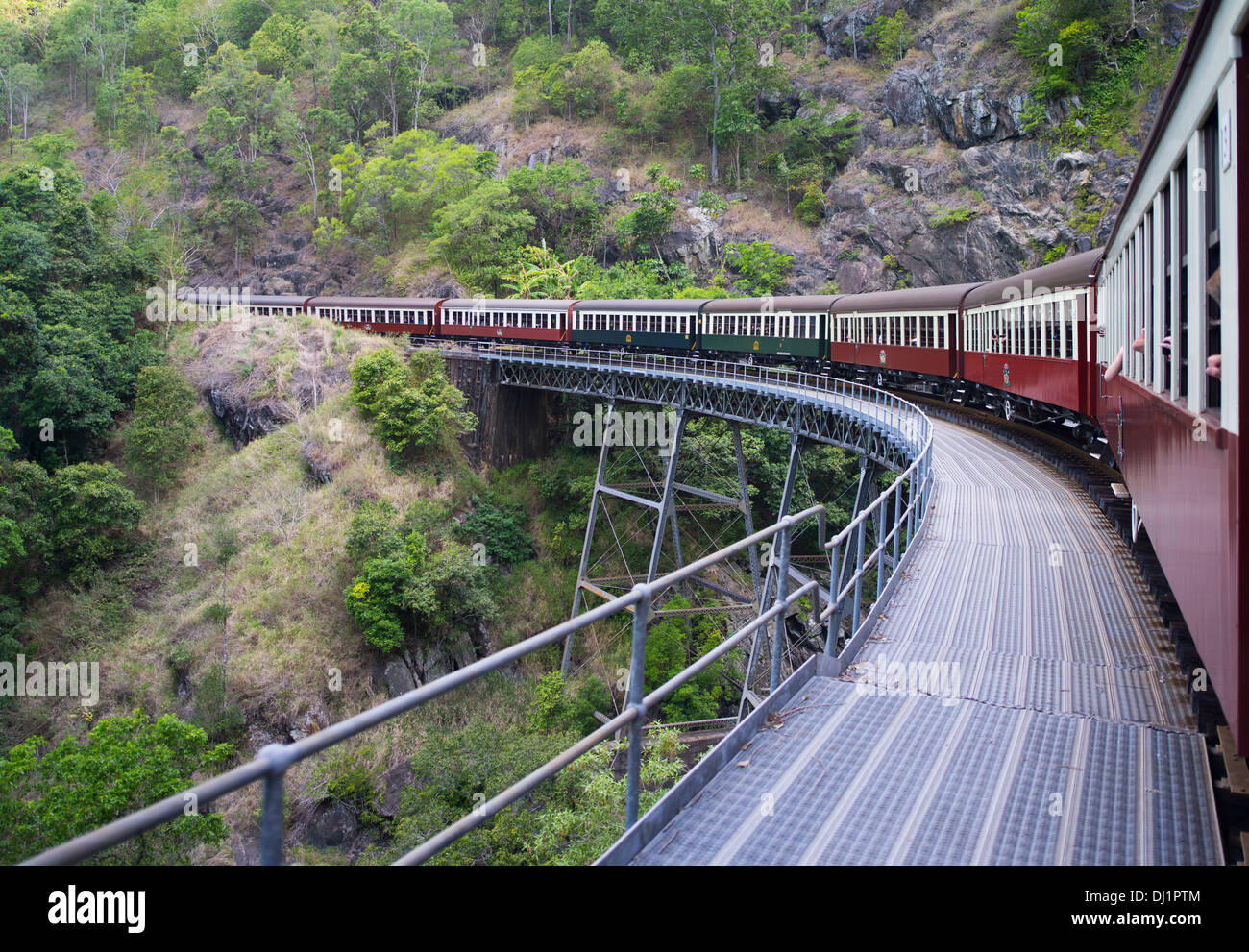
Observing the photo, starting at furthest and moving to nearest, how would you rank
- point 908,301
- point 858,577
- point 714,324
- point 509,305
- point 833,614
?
point 509,305 → point 714,324 → point 908,301 → point 858,577 → point 833,614

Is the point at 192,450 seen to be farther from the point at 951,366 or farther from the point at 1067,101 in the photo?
the point at 1067,101

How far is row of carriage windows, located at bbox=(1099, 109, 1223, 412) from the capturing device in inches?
126

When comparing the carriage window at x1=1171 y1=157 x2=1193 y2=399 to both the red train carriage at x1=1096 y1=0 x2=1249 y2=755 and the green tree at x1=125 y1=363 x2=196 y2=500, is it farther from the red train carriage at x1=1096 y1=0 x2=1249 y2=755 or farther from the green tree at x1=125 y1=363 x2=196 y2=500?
the green tree at x1=125 y1=363 x2=196 y2=500

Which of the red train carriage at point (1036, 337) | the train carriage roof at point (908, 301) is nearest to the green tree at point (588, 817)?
the red train carriage at point (1036, 337)

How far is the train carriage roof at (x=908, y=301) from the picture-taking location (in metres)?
18.0

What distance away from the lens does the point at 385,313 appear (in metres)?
35.2

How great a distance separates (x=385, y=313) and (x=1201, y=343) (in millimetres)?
34601

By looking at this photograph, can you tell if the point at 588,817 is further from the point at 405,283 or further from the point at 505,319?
the point at 405,283

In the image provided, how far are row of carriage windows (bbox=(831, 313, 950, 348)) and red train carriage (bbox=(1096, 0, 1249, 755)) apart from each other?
13.6 meters

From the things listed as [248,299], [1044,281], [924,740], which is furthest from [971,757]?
[248,299]

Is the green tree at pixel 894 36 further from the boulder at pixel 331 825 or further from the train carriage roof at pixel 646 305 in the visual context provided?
the boulder at pixel 331 825

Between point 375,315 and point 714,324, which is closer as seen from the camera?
point 714,324

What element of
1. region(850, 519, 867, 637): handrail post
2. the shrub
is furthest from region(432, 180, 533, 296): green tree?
region(850, 519, 867, 637): handrail post

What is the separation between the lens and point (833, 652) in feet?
16.9
